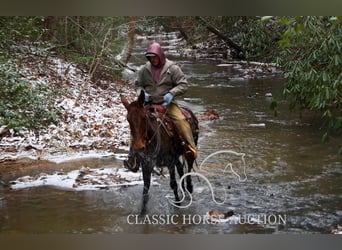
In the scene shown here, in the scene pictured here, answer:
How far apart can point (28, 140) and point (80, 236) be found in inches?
52.9

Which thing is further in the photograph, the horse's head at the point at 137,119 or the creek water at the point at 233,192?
the creek water at the point at 233,192

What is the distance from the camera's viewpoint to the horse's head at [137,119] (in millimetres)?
3900

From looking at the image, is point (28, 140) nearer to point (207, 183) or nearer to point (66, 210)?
point (66, 210)

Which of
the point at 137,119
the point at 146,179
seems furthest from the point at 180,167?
the point at 137,119

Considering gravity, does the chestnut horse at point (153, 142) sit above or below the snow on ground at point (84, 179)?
above

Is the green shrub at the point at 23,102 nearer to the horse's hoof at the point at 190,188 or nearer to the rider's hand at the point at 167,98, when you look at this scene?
the rider's hand at the point at 167,98

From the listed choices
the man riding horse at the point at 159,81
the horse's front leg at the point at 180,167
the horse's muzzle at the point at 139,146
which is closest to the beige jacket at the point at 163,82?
the man riding horse at the point at 159,81

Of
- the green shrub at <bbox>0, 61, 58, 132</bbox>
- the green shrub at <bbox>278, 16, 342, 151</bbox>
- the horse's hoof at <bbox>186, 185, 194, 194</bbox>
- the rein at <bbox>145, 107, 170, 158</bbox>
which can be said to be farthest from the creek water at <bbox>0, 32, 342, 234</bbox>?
the green shrub at <bbox>278, 16, 342, 151</bbox>

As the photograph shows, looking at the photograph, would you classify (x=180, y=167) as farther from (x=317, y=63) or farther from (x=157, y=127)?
(x=317, y=63)

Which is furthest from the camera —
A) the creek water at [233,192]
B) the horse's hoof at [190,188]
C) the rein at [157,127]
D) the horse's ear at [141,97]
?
the horse's hoof at [190,188]

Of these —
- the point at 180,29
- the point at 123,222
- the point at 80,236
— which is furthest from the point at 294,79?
the point at 80,236

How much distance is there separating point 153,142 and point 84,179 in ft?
2.87

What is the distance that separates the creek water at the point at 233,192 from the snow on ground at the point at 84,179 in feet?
0.23

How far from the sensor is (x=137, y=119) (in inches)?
154
